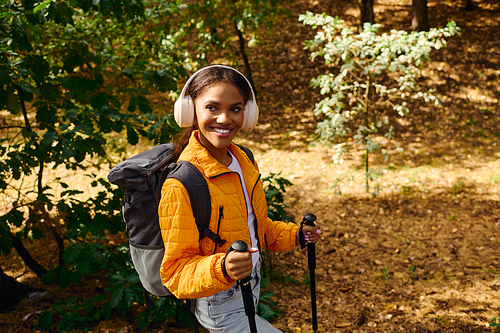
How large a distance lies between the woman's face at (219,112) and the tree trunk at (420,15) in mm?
11006

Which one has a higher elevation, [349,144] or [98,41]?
[98,41]

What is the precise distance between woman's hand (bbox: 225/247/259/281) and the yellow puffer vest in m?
0.06

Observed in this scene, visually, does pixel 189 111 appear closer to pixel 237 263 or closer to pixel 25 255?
pixel 237 263

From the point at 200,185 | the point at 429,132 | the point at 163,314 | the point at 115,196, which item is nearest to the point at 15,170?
the point at 115,196

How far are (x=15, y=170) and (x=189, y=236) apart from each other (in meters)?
2.24

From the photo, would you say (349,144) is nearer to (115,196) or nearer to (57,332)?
Answer: (115,196)

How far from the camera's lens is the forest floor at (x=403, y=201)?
375 cm

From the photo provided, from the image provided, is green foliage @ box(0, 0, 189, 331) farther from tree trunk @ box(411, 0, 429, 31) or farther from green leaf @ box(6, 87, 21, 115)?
tree trunk @ box(411, 0, 429, 31)

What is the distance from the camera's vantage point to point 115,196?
11.5 ft

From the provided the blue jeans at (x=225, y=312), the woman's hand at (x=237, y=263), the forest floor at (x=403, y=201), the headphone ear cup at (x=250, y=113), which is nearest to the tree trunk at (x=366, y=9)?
the forest floor at (x=403, y=201)

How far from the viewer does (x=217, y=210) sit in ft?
5.67

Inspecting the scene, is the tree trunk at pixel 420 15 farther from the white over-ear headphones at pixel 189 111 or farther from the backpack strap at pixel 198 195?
the backpack strap at pixel 198 195

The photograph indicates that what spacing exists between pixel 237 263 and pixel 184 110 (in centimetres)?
82

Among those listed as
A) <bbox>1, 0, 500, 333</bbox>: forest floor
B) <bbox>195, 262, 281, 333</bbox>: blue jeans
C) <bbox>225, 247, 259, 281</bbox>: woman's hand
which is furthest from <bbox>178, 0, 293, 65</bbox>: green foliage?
<bbox>225, 247, 259, 281</bbox>: woman's hand
